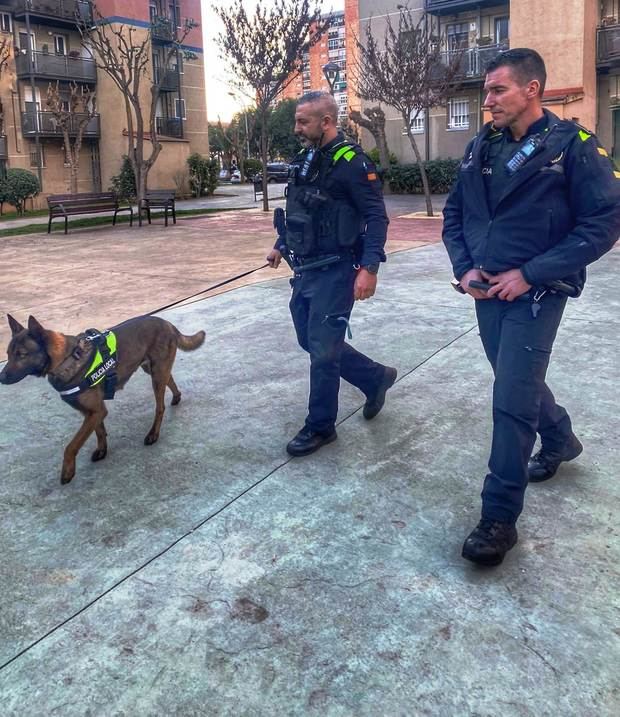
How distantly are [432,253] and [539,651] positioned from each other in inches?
348

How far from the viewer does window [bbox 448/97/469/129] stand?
29.3 m

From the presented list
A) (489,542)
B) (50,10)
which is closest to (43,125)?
(50,10)

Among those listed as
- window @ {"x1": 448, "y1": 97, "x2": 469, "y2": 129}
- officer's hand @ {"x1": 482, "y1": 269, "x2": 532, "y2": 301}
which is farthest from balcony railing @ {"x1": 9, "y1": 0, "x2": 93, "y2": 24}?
officer's hand @ {"x1": 482, "y1": 269, "x2": 532, "y2": 301}

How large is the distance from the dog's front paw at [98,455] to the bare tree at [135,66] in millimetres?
14676

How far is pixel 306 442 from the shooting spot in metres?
3.60

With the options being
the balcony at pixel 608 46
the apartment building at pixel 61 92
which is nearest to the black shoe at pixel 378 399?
the balcony at pixel 608 46

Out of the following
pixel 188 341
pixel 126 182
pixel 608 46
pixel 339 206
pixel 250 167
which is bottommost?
pixel 188 341

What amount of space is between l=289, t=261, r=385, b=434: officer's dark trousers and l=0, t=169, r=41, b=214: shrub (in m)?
22.7

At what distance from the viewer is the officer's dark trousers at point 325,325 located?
3.54 meters

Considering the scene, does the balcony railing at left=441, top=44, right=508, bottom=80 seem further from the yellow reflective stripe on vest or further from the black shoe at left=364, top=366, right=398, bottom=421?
the yellow reflective stripe on vest

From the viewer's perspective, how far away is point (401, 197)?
26.0 metres

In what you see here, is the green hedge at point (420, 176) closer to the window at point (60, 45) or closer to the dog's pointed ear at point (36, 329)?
the window at point (60, 45)

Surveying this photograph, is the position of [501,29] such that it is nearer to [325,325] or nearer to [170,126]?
[170,126]

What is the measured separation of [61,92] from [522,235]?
3173cm
